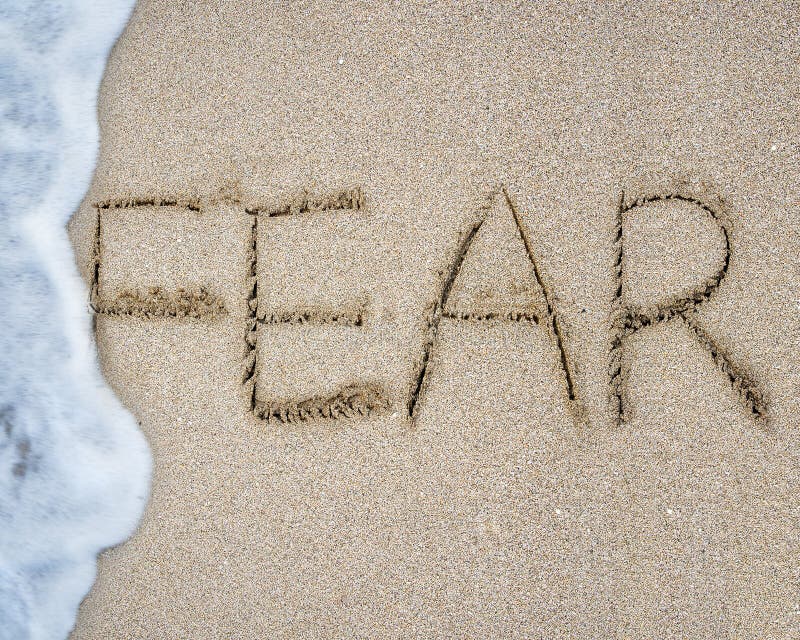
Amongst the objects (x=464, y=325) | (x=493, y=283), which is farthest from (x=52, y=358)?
(x=493, y=283)

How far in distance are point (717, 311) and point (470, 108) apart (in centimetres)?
102

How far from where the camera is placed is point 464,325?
185cm

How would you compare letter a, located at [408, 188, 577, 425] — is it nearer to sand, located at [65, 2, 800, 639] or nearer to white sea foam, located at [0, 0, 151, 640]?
sand, located at [65, 2, 800, 639]

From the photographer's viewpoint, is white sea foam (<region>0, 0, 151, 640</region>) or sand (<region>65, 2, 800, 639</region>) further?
white sea foam (<region>0, 0, 151, 640</region>)

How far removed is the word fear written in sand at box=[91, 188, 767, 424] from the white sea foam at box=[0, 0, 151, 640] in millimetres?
361

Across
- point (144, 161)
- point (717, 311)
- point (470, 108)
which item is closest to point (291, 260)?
point (144, 161)

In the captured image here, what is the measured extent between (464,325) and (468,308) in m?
0.06

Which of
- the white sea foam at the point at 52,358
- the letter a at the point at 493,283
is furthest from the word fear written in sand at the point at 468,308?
the white sea foam at the point at 52,358

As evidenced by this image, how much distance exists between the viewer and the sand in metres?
1.78

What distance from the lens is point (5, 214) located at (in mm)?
2094

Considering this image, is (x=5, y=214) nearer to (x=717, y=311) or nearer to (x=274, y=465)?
(x=274, y=465)

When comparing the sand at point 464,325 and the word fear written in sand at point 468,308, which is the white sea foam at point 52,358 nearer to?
the sand at point 464,325

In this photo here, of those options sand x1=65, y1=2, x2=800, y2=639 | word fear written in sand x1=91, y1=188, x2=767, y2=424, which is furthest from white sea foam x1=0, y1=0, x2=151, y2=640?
word fear written in sand x1=91, y1=188, x2=767, y2=424

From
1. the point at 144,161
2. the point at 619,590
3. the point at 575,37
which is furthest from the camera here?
the point at 144,161
